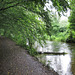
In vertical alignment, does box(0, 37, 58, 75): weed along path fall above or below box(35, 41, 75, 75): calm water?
above

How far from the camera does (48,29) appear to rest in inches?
201

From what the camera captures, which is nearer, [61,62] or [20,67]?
[20,67]

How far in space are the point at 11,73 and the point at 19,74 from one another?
33 cm

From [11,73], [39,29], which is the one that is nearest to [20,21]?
[39,29]

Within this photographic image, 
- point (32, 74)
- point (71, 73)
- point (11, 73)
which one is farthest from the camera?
point (71, 73)

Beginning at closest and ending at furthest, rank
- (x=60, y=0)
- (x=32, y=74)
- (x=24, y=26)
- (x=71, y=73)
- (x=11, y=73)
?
(x=60, y=0) → (x=11, y=73) → (x=32, y=74) → (x=71, y=73) → (x=24, y=26)

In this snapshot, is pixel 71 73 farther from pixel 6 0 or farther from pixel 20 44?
pixel 20 44

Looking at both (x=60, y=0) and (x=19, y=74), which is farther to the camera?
(x=19, y=74)

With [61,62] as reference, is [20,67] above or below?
above

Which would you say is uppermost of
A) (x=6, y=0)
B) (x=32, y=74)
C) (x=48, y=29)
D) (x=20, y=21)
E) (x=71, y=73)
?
(x=6, y=0)

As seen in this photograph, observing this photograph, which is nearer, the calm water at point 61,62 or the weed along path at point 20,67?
the weed along path at point 20,67

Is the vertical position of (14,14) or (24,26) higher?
(14,14)

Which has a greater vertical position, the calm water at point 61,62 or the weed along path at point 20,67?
the weed along path at point 20,67

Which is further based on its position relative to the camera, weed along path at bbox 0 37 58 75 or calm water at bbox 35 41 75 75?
calm water at bbox 35 41 75 75
